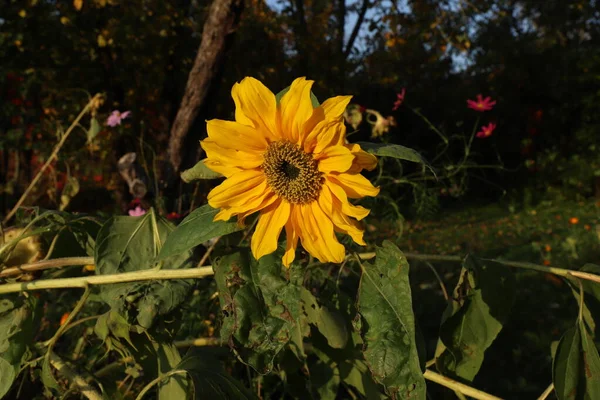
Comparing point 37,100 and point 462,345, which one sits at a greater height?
point 462,345

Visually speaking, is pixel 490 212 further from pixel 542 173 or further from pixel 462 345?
pixel 462 345

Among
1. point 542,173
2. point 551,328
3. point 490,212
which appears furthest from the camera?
point 542,173

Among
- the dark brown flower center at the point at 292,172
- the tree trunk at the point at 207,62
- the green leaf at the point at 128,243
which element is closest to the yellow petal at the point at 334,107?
the dark brown flower center at the point at 292,172

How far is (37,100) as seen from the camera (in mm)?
5859

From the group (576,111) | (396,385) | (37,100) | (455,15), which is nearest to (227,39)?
(396,385)

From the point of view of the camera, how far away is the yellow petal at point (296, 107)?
2.98 feet

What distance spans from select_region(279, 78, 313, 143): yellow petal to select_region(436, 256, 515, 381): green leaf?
48cm

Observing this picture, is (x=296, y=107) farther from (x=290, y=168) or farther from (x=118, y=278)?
(x=118, y=278)

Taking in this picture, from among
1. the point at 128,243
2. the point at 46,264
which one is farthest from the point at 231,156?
the point at 46,264

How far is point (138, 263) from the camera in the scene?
1.19 metres

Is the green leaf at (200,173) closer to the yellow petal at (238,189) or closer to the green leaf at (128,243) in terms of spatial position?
the yellow petal at (238,189)

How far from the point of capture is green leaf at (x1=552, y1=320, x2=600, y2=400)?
1003 millimetres

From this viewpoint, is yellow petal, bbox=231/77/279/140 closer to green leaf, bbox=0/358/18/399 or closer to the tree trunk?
green leaf, bbox=0/358/18/399

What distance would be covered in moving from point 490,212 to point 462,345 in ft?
27.3
